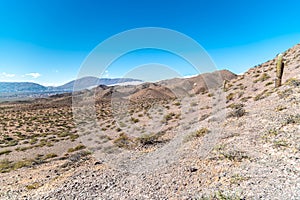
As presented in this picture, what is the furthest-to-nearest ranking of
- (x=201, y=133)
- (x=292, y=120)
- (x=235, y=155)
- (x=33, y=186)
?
(x=201, y=133)
(x=33, y=186)
(x=292, y=120)
(x=235, y=155)

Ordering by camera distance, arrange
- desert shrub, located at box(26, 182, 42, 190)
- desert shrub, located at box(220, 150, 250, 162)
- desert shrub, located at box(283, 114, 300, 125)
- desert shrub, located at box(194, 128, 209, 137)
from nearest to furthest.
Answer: desert shrub, located at box(220, 150, 250, 162), desert shrub, located at box(283, 114, 300, 125), desert shrub, located at box(26, 182, 42, 190), desert shrub, located at box(194, 128, 209, 137)

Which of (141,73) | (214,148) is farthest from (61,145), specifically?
(214,148)

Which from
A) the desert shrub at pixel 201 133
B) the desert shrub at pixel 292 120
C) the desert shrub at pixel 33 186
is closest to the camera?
the desert shrub at pixel 292 120

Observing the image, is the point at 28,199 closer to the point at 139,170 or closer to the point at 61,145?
the point at 139,170

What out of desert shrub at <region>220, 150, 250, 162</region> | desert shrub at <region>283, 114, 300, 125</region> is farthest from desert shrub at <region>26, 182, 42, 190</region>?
desert shrub at <region>283, 114, 300, 125</region>

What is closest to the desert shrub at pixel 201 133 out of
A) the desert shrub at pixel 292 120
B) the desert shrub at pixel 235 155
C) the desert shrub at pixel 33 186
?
the desert shrub at pixel 235 155

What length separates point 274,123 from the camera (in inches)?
389

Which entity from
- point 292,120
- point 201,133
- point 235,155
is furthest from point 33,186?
point 292,120

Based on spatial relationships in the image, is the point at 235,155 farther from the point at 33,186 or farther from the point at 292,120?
the point at 33,186

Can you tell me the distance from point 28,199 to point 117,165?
3701 mm

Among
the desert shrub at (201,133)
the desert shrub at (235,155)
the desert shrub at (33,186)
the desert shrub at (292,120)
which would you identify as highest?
the desert shrub at (292,120)

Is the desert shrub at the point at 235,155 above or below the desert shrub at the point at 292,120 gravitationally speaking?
below

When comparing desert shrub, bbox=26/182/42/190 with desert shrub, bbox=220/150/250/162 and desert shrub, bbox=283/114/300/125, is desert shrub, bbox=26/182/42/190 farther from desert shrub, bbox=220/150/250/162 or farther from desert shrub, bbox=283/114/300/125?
desert shrub, bbox=283/114/300/125

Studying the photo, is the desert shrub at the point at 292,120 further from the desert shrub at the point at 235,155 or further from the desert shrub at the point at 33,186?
the desert shrub at the point at 33,186
